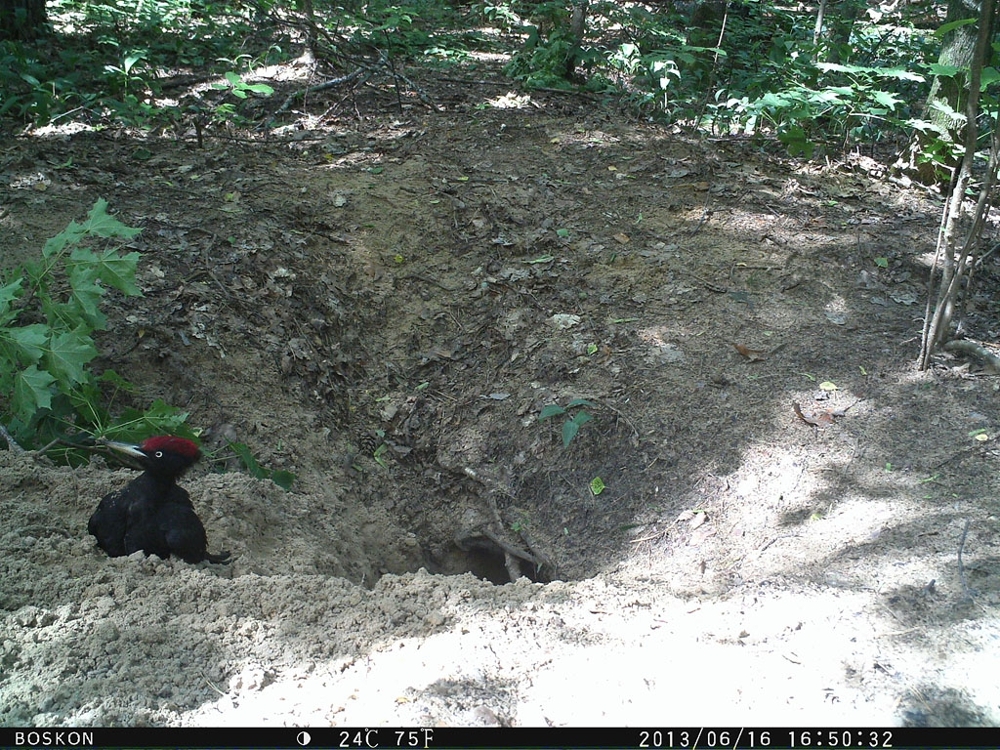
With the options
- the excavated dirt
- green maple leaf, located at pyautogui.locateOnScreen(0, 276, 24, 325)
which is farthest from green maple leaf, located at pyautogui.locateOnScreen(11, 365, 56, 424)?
the excavated dirt

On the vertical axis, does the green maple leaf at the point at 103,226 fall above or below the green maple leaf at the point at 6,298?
above

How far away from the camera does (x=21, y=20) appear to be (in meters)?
7.25

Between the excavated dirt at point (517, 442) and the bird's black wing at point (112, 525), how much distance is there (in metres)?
0.09

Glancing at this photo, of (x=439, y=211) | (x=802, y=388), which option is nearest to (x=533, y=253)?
(x=439, y=211)

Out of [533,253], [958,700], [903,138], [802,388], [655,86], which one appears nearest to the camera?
[958,700]

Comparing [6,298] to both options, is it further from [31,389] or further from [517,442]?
[517,442]

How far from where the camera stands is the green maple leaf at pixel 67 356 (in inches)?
118

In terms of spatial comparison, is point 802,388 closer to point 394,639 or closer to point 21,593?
point 394,639

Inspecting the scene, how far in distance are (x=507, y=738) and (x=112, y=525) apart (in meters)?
1.75

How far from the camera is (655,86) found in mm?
7703

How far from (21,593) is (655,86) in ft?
23.1

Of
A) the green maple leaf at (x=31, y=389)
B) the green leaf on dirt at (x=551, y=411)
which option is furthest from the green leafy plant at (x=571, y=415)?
the green maple leaf at (x=31, y=389)

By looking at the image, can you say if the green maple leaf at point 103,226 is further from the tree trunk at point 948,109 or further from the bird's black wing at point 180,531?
the tree trunk at point 948,109

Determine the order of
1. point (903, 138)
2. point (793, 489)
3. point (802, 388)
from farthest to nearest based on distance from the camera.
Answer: point (903, 138)
point (802, 388)
point (793, 489)
